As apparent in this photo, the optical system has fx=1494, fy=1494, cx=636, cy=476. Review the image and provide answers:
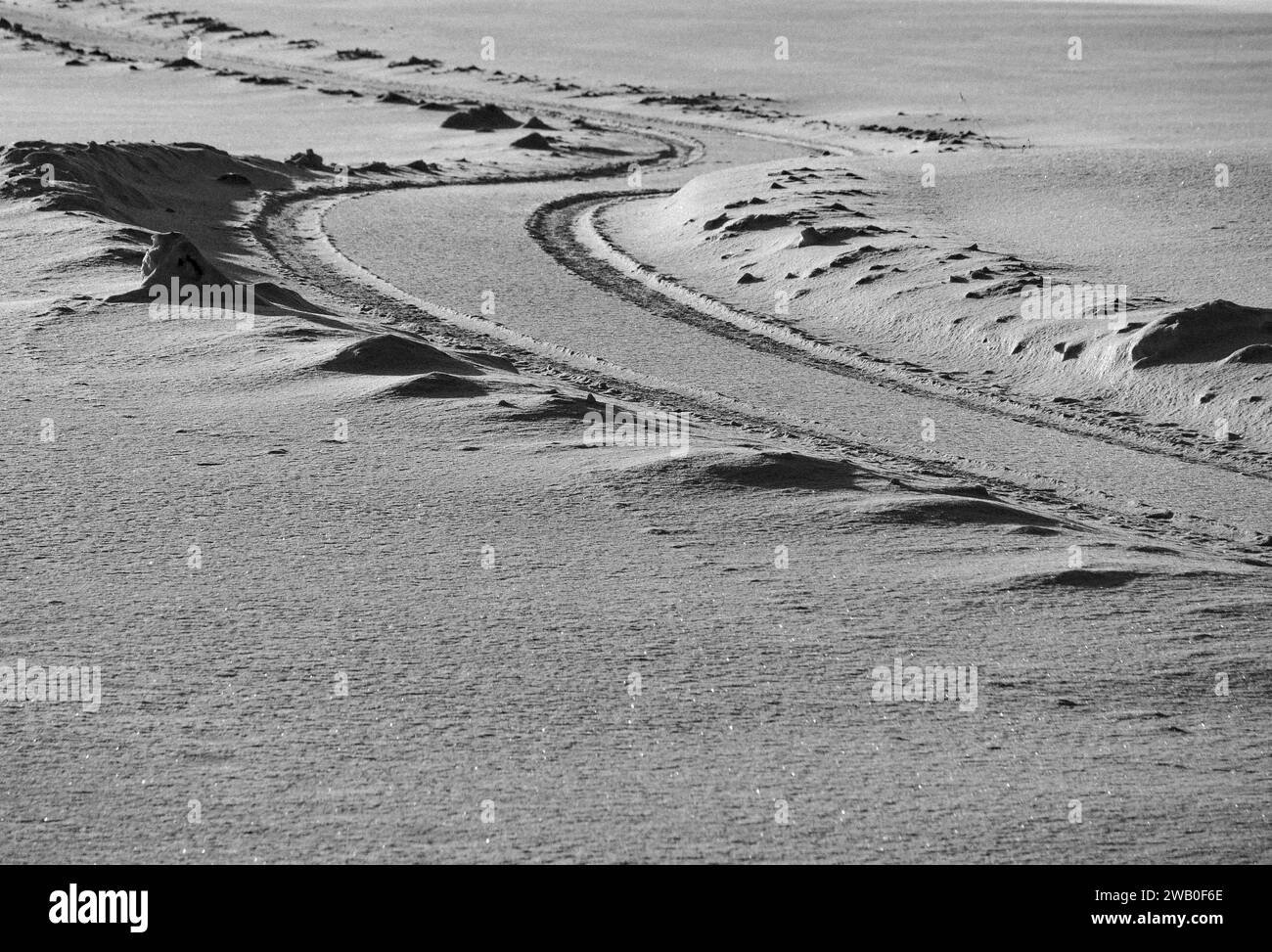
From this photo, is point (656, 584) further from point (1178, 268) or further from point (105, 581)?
point (1178, 268)

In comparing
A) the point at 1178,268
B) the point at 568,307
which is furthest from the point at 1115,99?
the point at 568,307

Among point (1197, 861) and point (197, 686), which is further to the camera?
point (197, 686)

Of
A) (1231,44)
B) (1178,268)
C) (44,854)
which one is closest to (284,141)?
(1178,268)

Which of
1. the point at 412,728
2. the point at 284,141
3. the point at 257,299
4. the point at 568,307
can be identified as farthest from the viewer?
the point at 284,141

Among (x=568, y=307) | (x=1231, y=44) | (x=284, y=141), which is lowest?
(x=568, y=307)

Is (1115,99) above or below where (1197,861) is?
above

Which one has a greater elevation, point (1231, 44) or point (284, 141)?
point (1231, 44)

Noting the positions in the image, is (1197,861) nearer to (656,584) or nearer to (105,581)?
(656,584)
